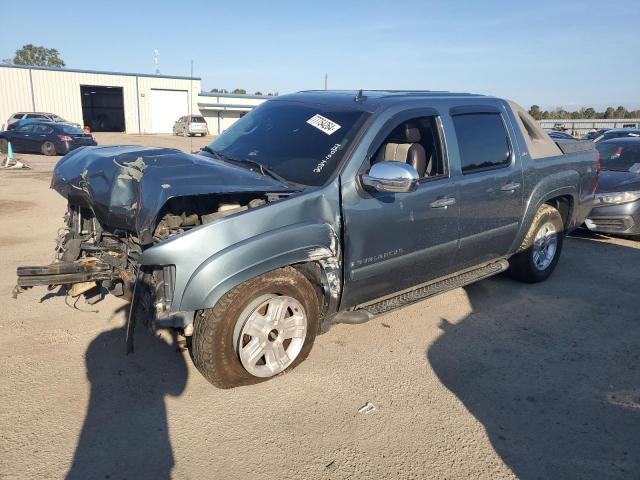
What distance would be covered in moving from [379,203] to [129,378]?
215 centimetres

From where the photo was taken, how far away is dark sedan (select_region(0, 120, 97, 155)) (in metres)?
20.3

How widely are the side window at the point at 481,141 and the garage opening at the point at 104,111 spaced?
150ft

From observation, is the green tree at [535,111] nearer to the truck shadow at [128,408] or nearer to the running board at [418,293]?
the running board at [418,293]

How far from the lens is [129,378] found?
346 centimetres

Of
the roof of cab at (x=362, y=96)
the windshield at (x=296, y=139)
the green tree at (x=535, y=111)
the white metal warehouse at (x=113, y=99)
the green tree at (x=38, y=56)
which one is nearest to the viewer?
the windshield at (x=296, y=139)

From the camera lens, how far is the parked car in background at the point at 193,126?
35769mm

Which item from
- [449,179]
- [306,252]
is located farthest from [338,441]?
[449,179]

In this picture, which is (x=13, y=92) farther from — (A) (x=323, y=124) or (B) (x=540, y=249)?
(B) (x=540, y=249)

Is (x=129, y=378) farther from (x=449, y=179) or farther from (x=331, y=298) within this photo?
(x=449, y=179)

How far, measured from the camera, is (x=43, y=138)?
Result: 2038 centimetres

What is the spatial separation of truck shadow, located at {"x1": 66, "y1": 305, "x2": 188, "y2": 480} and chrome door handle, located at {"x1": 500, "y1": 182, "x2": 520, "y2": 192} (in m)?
3.23

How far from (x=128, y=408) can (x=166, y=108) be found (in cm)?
4205

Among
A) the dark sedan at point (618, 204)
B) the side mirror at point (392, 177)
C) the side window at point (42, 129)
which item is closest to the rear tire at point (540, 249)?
the dark sedan at point (618, 204)

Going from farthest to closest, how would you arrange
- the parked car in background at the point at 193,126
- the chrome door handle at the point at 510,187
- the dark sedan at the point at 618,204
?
the parked car in background at the point at 193,126 → the dark sedan at the point at 618,204 → the chrome door handle at the point at 510,187
